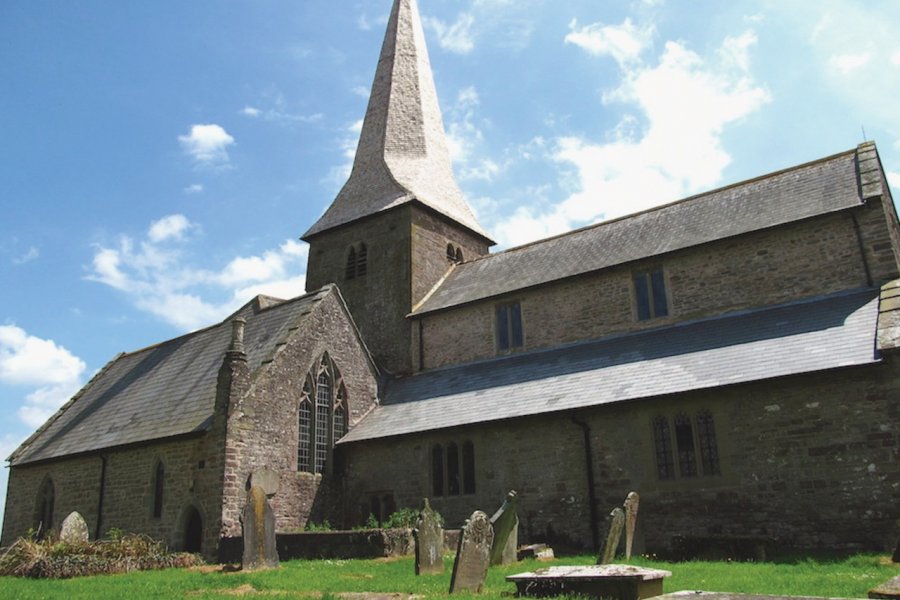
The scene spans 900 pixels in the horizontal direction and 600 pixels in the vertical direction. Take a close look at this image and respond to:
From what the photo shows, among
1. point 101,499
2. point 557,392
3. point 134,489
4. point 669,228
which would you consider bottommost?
point 101,499

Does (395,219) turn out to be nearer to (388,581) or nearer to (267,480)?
(267,480)

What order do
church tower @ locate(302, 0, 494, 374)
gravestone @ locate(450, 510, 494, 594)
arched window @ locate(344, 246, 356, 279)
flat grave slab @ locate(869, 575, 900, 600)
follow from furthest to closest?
arched window @ locate(344, 246, 356, 279) → church tower @ locate(302, 0, 494, 374) → gravestone @ locate(450, 510, 494, 594) → flat grave slab @ locate(869, 575, 900, 600)

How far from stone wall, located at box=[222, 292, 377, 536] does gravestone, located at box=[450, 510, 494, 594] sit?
29.9 ft

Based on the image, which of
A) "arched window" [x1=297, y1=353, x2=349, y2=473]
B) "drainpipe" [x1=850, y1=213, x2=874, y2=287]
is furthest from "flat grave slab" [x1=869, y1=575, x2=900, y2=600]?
"arched window" [x1=297, y1=353, x2=349, y2=473]

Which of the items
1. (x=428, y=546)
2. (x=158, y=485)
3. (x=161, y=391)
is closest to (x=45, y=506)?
(x=161, y=391)

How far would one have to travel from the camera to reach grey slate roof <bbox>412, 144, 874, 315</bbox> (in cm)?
1947

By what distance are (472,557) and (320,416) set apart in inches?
462

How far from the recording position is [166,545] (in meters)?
18.8

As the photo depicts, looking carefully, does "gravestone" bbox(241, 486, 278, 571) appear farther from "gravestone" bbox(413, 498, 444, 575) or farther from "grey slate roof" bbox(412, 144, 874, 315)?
"grey slate roof" bbox(412, 144, 874, 315)

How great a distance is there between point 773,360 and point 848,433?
2.12 meters

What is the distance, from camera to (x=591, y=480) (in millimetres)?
16859

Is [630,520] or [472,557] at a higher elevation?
[630,520]

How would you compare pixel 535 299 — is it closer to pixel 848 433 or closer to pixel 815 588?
pixel 848 433

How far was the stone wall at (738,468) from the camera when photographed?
13781 millimetres
